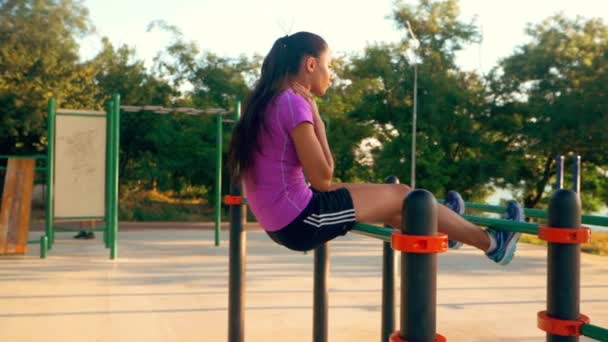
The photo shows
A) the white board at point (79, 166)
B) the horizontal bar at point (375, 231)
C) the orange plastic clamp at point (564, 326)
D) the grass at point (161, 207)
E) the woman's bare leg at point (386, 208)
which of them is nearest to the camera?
the orange plastic clamp at point (564, 326)

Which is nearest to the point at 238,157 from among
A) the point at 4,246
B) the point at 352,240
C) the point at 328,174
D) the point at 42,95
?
the point at 328,174

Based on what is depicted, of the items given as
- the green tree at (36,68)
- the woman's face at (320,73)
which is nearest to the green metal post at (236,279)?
the woman's face at (320,73)

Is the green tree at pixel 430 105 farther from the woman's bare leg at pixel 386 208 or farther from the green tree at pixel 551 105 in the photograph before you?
the woman's bare leg at pixel 386 208

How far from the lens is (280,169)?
2.59 m

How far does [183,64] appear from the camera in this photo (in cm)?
2253

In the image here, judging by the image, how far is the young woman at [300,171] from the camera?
8.11 ft

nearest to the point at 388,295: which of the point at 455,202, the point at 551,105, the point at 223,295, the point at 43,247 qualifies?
the point at 455,202

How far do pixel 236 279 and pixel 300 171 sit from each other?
1.43 meters

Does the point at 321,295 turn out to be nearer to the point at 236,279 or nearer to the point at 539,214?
Answer: the point at 236,279

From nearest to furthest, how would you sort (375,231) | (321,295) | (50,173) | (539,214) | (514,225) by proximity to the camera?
1. (514,225)
2. (375,231)
3. (539,214)
4. (321,295)
5. (50,173)

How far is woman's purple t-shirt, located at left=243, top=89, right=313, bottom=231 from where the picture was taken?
2.50 m

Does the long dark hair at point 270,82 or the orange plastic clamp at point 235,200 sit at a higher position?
the long dark hair at point 270,82

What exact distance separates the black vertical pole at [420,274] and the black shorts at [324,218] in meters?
0.69

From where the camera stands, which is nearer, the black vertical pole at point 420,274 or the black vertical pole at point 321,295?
the black vertical pole at point 420,274
